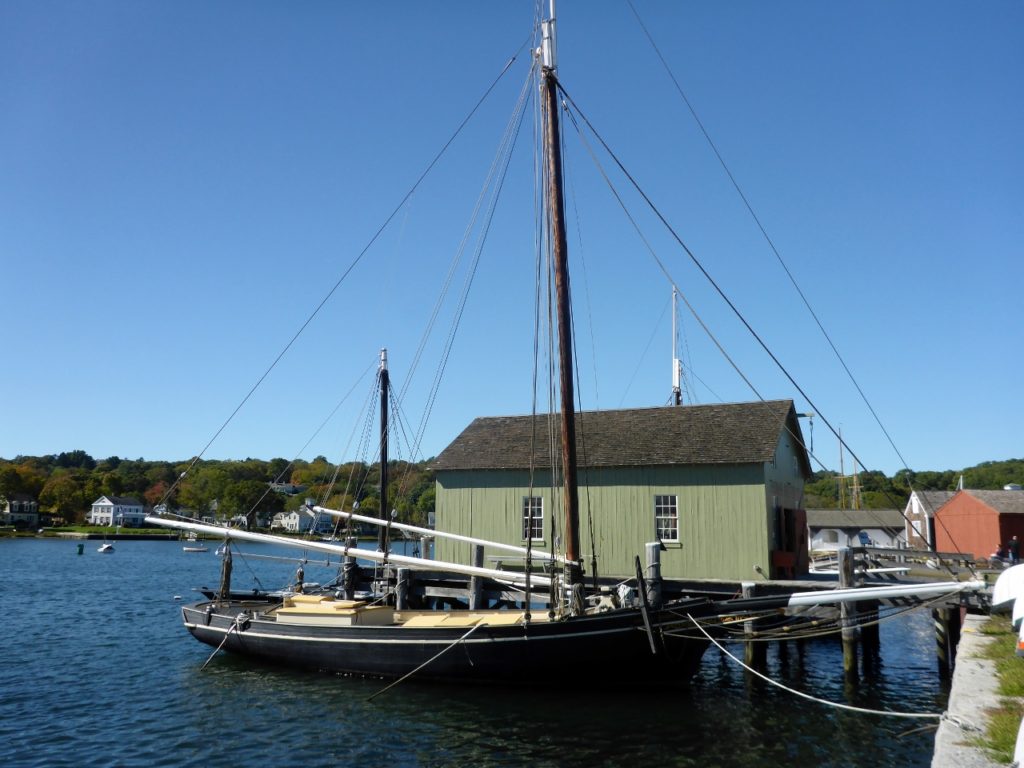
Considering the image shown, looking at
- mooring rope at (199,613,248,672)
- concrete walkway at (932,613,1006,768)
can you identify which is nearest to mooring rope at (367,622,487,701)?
mooring rope at (199,613,248,672)

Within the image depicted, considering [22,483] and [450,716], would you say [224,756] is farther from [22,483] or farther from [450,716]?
[22,483]

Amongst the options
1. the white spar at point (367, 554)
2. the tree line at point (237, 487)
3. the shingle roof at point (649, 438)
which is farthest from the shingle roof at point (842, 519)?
the white spar at point (367, 554)

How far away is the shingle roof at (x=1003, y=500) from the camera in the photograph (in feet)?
151

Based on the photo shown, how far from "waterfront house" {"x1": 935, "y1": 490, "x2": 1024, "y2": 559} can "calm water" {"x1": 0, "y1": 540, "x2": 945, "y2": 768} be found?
2842 cm

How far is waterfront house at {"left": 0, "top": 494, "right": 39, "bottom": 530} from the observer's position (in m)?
117

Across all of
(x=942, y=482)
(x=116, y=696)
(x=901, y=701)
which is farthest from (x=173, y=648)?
(x=942, y=482)

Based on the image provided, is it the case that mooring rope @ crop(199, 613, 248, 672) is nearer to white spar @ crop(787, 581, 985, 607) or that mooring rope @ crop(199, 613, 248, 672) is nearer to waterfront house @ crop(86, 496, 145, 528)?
white spar @ crop(787, 581, 985, 607)

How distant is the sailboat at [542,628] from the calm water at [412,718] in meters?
0.43

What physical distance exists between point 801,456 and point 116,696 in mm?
24160

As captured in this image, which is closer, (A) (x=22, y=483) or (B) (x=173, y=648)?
(B) (x=173, y=648)

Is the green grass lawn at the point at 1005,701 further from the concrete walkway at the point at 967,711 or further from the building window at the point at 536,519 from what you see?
the building window at the point at 536,519

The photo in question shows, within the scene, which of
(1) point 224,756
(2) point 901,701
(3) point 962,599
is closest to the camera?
(1) point 224,756

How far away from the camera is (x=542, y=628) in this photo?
1617cm

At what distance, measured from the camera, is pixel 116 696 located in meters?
17.2
